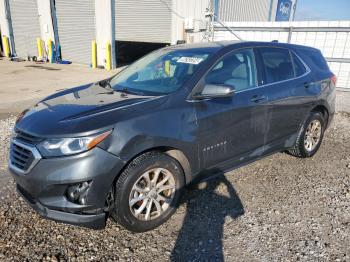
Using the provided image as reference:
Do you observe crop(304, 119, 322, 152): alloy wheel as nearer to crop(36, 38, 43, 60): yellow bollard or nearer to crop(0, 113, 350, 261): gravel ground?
crop(0, 113, 350, 261): gravel ground

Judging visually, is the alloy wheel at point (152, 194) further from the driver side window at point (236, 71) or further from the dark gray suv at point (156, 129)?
the driver side window at point (236, 71)

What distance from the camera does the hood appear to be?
2.59 meters

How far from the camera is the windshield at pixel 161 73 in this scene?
3283mm

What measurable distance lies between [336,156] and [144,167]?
11.9 feet

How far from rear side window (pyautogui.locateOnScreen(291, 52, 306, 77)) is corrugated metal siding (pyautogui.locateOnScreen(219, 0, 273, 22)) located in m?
14.7

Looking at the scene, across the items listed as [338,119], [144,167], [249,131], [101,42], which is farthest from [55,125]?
[101,42]

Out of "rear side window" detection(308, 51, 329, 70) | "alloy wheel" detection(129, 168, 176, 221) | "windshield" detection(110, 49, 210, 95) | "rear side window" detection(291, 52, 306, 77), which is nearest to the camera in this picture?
"alloy wheel" detection(129, 168, 176, 221)

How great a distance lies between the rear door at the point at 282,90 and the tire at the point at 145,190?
155 centimetres

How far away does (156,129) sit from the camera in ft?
9.22

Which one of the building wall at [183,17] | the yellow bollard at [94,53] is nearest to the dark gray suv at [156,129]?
the building wall at [183,17]

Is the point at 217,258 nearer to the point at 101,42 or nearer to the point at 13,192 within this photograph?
the point at 13,192

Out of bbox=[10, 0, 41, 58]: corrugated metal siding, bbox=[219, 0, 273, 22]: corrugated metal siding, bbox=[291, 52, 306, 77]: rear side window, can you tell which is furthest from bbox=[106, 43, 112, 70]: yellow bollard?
bbox=[291, 52, 306, 77]: rear side window

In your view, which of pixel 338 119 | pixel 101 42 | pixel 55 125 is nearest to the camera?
pixel 55 125

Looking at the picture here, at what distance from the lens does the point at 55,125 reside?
266 cm
